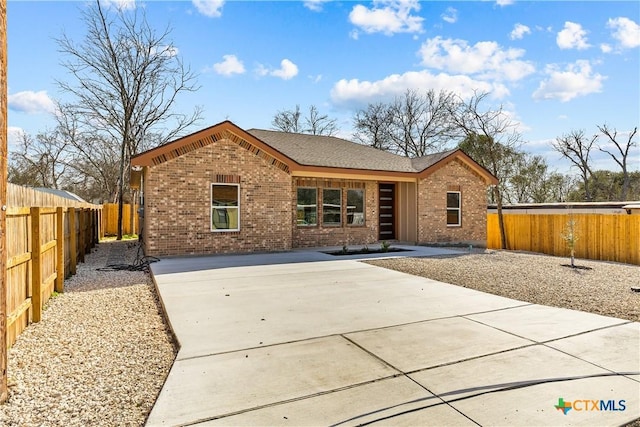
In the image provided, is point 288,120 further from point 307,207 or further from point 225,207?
point 225,207

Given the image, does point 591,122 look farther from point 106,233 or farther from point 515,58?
point 106,233

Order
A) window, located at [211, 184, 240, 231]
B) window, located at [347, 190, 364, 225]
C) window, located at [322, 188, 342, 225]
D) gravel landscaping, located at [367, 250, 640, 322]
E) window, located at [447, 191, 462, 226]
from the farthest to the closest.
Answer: window, located at [447, 191, 462, 226]
window, located at [347, 190, 364, 225]
window, located at [322, 188, 342, 225]
window, located at [211, 184, 240, 231]
gravel landscaping, located at [367, 250, 640, 322]

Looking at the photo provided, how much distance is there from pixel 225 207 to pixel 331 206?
4256mm

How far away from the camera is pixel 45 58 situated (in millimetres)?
19078

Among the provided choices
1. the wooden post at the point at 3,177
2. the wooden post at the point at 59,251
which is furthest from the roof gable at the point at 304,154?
the wooden post at the point at 3,177

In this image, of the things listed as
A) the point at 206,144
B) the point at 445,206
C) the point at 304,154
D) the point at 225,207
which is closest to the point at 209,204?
the point at 225,207

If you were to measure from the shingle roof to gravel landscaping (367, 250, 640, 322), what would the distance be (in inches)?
184

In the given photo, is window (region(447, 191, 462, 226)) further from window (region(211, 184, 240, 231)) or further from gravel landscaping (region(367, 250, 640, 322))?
window (region(211, 184, 240, 231))

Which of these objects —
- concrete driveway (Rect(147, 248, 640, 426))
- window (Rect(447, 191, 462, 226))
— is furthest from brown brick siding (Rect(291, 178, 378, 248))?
concrete driveway (Rect(147, 248, 640, 426))

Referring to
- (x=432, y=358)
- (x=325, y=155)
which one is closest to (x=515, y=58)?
(x=325, y=155)

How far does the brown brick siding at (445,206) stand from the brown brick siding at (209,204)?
234 inches

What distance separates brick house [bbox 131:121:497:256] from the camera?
1088 cm

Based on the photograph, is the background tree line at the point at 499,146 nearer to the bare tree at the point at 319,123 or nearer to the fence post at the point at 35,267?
the bare tree at the point at 319,123

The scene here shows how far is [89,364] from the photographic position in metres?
3.68
